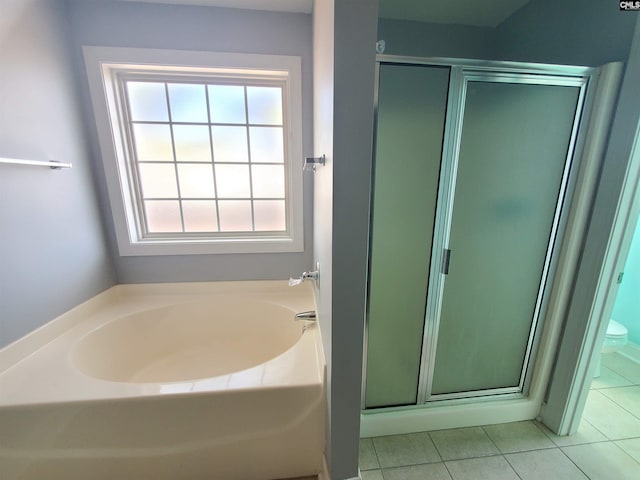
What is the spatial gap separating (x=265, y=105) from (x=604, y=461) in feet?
9.49

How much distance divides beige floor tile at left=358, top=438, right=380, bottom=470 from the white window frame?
1275 millimetres

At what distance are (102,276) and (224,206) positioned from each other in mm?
965

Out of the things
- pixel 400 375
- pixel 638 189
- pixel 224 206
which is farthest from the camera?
pixel 224 206

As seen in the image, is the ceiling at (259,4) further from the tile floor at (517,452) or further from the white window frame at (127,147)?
the tile floor at (517,452)

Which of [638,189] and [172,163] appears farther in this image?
[172,163]

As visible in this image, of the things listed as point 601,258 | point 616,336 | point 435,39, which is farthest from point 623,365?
point 435,39

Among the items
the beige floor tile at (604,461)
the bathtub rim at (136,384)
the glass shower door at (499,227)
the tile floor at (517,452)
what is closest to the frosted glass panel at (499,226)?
the glass shower door at (499,227)

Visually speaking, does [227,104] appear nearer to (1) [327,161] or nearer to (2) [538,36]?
(1) [327,161]

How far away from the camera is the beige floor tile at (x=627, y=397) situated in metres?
1.53

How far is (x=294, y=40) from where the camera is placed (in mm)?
1628

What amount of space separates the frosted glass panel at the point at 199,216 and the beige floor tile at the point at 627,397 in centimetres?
303

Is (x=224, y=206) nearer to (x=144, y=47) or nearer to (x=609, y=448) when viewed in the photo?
(x=144, y=47)

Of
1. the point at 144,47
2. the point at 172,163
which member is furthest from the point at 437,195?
the point at 144,47

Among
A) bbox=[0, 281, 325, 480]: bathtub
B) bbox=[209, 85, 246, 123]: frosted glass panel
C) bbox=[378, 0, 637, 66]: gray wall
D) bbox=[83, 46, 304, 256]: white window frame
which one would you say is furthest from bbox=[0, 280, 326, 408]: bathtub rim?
bbox=[378, 0, 637, 66]: gray wall
